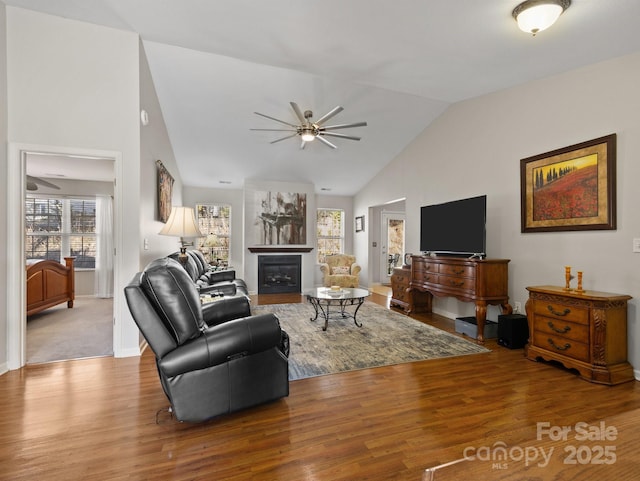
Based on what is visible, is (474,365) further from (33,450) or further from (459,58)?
(33,450)

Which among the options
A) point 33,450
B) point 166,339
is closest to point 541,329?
point 166,339

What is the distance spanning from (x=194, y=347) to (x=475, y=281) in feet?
10.3

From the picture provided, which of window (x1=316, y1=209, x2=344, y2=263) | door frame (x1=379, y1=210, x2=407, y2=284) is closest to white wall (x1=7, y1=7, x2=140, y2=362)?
window (x1=316, y1=209, x2=344, y2=263)

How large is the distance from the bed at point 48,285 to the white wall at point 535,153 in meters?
5.74

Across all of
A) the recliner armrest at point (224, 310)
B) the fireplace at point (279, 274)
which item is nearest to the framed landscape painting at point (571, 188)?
the recliner armrest at point (224, 310)

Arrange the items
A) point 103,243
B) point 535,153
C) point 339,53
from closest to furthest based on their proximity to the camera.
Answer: point 339,53, point 535,153, point 103,243

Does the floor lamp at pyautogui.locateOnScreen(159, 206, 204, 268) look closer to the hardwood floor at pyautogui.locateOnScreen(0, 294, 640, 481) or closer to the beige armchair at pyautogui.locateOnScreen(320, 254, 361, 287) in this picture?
the hardwood floor at pyautogui.locateOnScreen(0, 294, 640, 481)

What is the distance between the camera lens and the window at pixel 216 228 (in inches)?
291

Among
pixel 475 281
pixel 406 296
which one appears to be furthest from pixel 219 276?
pixel 475 281

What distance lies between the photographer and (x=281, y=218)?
7129 millimetres

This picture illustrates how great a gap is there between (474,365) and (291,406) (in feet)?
5.91

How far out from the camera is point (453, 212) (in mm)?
4094

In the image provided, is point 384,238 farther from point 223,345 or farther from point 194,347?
point 194,347

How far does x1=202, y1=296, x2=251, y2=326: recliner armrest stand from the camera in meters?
2.72
